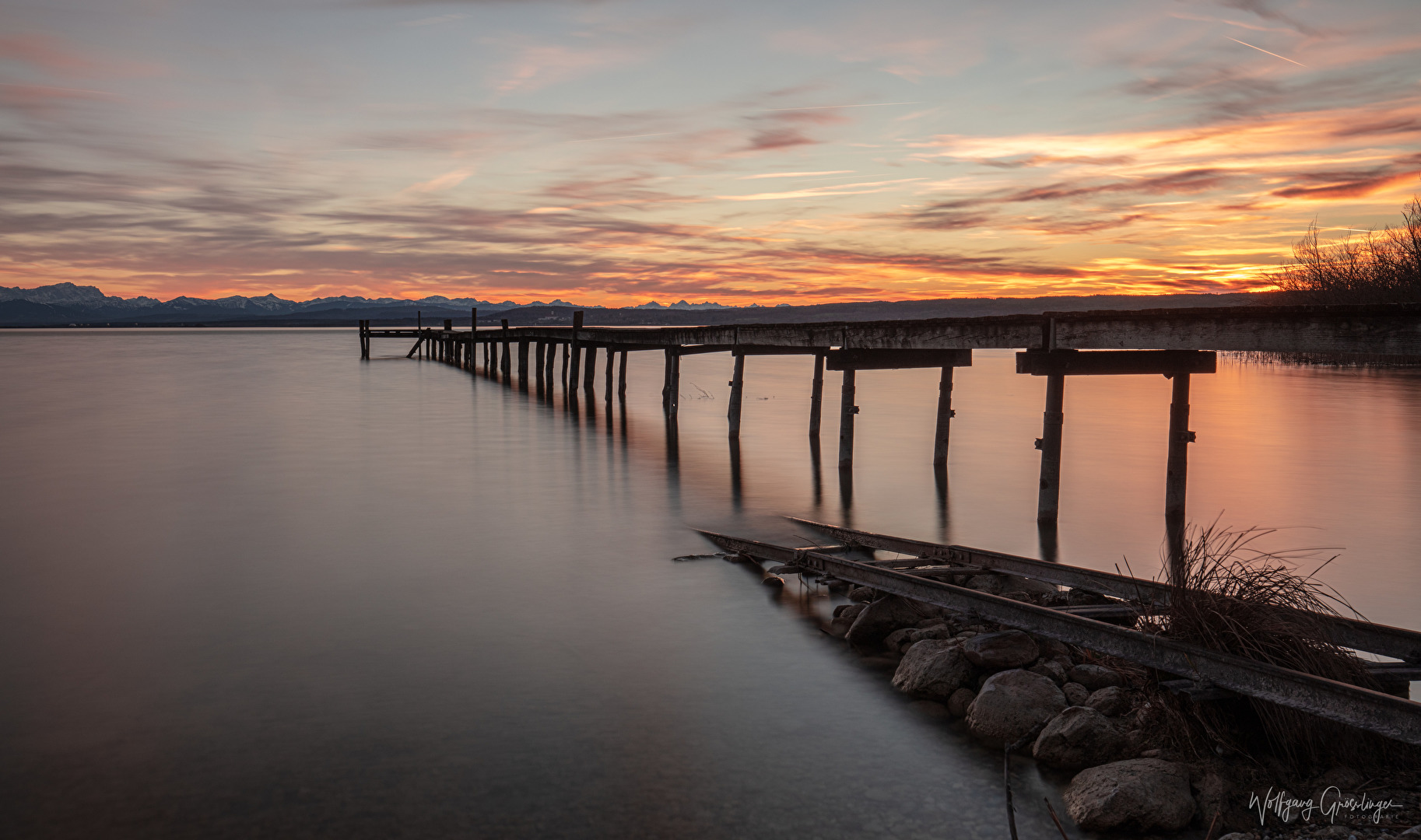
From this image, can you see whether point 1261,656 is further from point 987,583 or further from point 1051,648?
point 987,583

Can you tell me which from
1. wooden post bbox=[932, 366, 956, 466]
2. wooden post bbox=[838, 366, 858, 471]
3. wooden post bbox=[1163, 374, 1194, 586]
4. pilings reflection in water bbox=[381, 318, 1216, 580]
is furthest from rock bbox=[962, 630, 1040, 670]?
wooden post bbox=[932, 366, 956, 466]

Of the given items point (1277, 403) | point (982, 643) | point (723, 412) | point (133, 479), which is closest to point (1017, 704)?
point (982, 643)

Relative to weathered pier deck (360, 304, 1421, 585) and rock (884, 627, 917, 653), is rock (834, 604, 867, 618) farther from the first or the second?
weathered pier deck (360, 304, 1421, 585)

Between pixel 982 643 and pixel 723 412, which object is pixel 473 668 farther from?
pixel 723 412

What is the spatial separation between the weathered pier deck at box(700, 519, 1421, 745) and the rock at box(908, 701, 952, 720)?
0.65 m

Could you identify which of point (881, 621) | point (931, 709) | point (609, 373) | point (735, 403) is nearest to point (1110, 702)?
point (931, 709)

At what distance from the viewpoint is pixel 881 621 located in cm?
746

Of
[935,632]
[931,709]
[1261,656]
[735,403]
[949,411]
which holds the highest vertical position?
[949,411]

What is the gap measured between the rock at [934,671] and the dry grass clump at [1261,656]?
4.07ft

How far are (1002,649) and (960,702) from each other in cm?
43

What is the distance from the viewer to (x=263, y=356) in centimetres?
7656

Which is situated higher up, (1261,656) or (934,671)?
(1261,656)

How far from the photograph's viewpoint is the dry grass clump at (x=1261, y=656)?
189 inches

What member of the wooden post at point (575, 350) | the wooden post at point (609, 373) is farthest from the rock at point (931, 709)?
the wooden post at point (575, 350)
